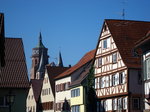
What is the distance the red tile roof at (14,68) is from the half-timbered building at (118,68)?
10.8 metres

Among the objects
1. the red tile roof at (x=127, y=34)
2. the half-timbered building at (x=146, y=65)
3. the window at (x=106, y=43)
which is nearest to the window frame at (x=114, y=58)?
the red tile roof at (x=127, y=34)

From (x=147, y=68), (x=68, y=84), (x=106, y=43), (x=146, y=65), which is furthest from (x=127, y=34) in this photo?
(x=147, y=68)

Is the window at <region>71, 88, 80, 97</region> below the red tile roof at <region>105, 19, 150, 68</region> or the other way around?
below

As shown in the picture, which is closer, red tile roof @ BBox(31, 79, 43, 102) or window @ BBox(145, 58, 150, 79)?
window @ BBox(145, 58, 150, 79)

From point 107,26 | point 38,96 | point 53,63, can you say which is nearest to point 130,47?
point 107,26

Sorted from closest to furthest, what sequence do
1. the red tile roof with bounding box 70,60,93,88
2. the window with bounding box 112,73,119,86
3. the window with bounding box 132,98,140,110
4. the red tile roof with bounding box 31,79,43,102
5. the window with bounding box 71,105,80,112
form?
the window with bounding box 132,98,140,110, the window with bounding box 112,73,119,86, the red tile roof with bounding box 70,60,93,88, the window with bounding box 71,105,80,112, the red tile roof with bounding box 31,79,43,102

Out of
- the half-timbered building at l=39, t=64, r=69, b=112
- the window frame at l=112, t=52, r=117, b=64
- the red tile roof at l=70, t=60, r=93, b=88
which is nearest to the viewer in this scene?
the window frame at l=112, t=52, r=117, b=64

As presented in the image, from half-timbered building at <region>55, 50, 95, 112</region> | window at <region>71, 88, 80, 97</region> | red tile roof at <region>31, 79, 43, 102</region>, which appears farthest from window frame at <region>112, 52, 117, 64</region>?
red tile roof at <region>31, 79, 43, 102</region>

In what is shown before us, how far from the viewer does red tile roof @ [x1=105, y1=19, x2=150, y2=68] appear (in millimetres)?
48688

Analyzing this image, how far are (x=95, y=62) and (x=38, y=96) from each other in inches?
1366

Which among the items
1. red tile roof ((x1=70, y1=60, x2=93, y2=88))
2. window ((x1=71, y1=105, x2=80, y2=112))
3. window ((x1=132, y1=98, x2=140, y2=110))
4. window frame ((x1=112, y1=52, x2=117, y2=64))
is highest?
window frame ((x1=112, y1=52, x2=117, y2=64))

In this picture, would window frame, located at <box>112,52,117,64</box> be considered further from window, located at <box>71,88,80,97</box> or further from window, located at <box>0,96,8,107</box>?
window, located at <box>0,96,8,107</box>

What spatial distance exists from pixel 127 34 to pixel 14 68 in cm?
1462

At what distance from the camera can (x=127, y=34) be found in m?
51.7
